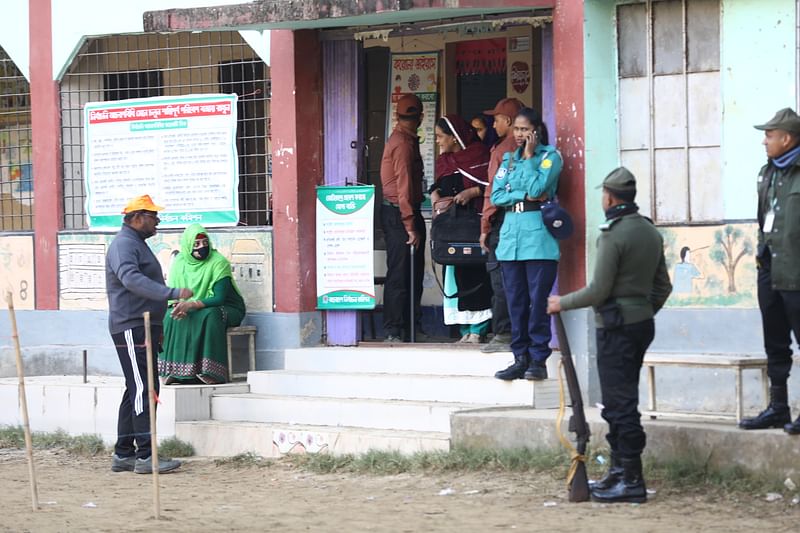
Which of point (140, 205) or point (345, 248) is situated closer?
point (140, 205)

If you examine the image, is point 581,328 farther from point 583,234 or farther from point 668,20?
point 668,20

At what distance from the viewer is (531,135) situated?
404 inches

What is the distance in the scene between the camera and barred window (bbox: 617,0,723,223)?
10.3 m

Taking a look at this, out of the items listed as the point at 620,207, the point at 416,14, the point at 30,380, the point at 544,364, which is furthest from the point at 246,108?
the point at 620,207

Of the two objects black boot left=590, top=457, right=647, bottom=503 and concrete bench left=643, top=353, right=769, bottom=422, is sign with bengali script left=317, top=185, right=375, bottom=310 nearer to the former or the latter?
concrete bench left=643, top=353, right=769, bottom=422

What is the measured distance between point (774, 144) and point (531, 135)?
2179 millimetres

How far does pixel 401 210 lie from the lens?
11773mm

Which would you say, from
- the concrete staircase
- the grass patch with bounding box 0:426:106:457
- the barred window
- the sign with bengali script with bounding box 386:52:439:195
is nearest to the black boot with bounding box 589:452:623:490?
the concrete staircase

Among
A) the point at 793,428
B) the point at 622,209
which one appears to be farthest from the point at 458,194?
the point at 793,428

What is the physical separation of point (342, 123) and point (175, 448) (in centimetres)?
315

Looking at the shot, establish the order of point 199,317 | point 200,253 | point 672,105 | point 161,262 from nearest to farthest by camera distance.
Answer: point 672,105 < point 199,317 < point 200,253 < point 161,262

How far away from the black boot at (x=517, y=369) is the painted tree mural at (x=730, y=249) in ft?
5.10

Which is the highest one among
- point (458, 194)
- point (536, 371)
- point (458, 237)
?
point (458, 194)

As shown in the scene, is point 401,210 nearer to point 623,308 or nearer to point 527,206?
point 527,206
